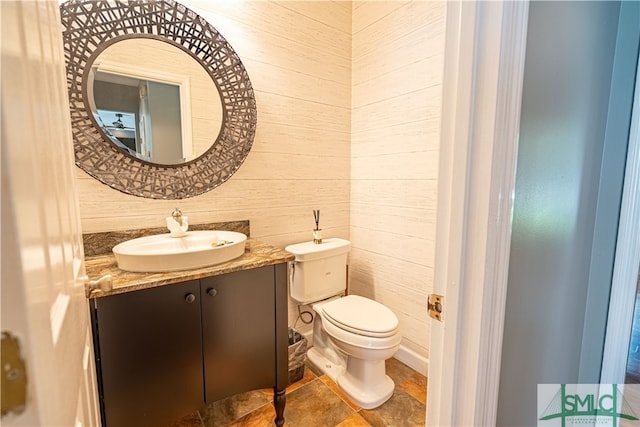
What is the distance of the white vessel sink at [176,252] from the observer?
1.06m

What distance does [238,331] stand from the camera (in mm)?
1230

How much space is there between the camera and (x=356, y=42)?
205 cm

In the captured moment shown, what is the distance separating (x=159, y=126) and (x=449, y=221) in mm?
1408

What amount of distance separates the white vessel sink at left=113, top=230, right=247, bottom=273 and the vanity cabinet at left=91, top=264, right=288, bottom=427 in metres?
0.08

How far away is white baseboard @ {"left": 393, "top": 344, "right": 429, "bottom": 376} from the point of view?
1.79 m

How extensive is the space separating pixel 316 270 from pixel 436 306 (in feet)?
3.81

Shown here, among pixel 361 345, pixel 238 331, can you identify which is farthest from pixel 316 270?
pixel 238 331

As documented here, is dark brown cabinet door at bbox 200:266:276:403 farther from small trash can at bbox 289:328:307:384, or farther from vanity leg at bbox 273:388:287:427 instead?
small trash can at bbox 289:328:307:384

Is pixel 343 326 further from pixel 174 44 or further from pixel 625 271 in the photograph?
pixel 174 44

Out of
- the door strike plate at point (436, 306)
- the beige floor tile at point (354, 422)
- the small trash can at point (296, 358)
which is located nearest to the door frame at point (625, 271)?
the door strike plate at point (436, 306)

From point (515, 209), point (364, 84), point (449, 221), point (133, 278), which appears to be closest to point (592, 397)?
point (515, 209)

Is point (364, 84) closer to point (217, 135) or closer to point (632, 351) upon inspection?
point (217, 135)

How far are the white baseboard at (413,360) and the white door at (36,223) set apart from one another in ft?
5.71

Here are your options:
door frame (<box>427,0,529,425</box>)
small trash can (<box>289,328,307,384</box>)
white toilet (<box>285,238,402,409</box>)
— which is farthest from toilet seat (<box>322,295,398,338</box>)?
door frame (<box>427,0,529,425</box>)
